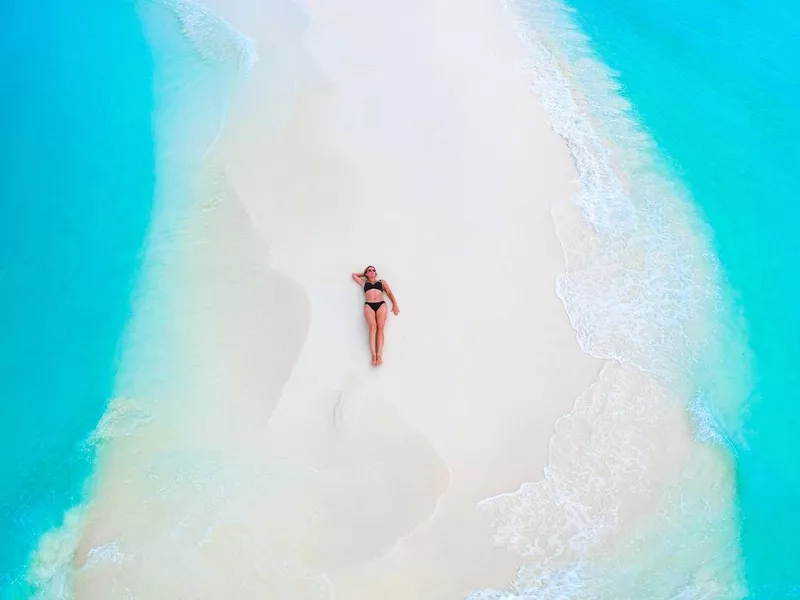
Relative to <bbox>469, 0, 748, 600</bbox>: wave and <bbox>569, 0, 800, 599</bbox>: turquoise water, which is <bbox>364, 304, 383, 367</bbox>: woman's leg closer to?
<bbox>469, 0, 748, 600</bbox>: wave

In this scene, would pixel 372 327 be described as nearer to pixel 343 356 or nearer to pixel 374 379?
pixel 343 356

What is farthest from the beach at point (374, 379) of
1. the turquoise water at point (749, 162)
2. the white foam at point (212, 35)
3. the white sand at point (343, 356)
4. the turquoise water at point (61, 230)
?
the white foam at point (212, 35)

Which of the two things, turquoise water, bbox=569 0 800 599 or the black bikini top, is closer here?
turquoise water, bbox=569 0 800 599

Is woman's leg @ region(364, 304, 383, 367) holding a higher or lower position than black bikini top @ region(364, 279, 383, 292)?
lower

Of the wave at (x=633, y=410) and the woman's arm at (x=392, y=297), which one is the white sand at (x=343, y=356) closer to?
the woman's arm at (x=392, y=297)

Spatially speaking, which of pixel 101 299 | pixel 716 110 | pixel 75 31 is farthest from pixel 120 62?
pixel 716 110

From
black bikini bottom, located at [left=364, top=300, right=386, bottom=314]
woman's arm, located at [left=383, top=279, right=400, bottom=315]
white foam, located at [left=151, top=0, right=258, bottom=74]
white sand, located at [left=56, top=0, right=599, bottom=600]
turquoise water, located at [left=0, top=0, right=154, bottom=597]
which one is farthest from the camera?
white foam, located at [left=151, top=0, right=258, bottom=74]

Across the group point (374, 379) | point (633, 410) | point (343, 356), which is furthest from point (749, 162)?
point (343, 356)

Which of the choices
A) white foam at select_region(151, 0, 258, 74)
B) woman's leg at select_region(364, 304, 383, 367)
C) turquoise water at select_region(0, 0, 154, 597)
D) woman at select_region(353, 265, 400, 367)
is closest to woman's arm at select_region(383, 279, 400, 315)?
woman at select_region(353, 265, 400, 367)
